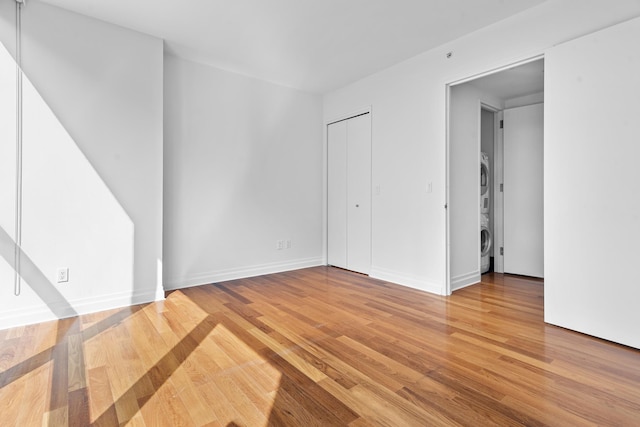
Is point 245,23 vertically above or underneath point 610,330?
above

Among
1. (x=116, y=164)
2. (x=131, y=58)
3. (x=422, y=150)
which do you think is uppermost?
(x=131, y=58)

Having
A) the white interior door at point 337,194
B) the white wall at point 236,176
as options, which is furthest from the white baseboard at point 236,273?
the white interior door at point 337,194

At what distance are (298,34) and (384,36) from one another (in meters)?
0.85

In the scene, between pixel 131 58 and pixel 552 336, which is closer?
pixel 552 336

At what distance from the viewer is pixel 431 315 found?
2852 mm

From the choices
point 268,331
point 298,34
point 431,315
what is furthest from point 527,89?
point 268,331

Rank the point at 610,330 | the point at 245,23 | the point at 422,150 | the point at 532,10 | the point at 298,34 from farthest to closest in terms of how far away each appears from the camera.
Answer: the point at 422,150 < the point at 298,34 < the point at 245,23 < the point at 532,10 < the point at 610,330

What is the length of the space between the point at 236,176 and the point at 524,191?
151 inches

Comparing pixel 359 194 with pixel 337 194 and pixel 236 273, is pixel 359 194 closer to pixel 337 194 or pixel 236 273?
pixel 337 194

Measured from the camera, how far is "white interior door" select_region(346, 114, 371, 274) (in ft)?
14.5

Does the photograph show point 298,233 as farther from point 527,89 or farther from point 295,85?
point 527,89

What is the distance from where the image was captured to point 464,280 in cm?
386

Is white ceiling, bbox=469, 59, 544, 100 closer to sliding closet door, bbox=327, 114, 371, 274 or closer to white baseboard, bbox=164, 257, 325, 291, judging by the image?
sliding closet door, bbox=327, 114, 371, 274

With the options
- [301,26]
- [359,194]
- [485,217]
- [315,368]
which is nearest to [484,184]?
[485,217]
